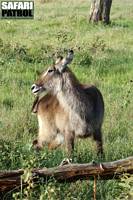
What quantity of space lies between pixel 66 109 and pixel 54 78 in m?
0.44

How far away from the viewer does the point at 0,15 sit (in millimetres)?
20047

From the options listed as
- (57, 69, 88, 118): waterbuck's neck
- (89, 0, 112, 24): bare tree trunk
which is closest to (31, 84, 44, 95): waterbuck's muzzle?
(57, 69, 88, 118): waterbuck's neck

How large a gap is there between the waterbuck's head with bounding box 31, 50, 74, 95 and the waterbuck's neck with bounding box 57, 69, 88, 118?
6 cm

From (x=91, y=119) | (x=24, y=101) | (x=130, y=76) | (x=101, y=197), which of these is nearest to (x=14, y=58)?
(x=130, y=76)

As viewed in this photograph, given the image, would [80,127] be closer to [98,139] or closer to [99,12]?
[98,139]

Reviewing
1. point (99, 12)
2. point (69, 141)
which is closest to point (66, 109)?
point (69, 141)

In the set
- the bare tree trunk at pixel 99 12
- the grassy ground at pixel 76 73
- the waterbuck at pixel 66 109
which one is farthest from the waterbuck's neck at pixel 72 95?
the bare tree trunk at pixel 99 12

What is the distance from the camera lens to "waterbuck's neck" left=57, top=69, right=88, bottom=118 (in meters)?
6.87

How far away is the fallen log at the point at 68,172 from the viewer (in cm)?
488

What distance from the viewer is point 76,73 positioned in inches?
447

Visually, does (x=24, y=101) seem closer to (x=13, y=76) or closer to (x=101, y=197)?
(x=13, y=76)

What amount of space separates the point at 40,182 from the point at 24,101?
4.10 metres

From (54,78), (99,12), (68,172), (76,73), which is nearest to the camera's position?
(68,172)

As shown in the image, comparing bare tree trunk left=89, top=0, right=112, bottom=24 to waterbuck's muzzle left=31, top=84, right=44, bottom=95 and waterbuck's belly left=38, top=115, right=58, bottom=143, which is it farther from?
waterbuck's belly left=38, top=115, right=58, bottom=143
